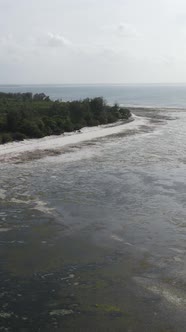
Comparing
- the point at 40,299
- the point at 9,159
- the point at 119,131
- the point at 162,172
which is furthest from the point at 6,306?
the point at 119,131

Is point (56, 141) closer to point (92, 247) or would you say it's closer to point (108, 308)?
point (92, 247)

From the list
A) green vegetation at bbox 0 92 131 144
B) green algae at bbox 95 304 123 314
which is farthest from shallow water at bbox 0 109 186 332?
green vegetation at bbox 0 92 131 144

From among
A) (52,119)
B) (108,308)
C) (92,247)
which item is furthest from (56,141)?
(108,308)

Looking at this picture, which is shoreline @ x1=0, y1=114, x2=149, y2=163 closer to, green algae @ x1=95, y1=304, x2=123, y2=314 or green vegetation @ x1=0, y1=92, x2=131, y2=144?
green vegetation @ x1=0, y1=92, x2=131, y2=144

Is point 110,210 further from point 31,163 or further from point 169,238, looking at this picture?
point 31,163

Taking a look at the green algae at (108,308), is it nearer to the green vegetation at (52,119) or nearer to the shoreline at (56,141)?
the shoreline at (56,141)

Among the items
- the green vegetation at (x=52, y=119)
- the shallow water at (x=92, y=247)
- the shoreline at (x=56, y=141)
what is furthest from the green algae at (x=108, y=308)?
the green vegetation at (x=52, y=119)
